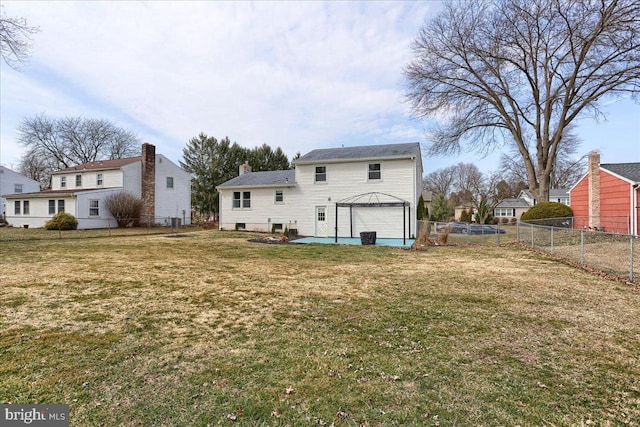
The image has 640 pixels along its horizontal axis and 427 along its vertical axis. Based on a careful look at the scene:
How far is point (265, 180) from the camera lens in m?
22.7

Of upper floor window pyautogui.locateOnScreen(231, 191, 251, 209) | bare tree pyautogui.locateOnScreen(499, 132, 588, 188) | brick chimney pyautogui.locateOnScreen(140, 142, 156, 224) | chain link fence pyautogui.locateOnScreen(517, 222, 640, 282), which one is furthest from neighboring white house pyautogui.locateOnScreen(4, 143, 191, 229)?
bare tree pyautogui.locateOnScreen(499, 132, 588, 188)

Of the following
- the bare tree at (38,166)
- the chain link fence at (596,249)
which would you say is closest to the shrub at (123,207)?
the bare tree at (38,166)

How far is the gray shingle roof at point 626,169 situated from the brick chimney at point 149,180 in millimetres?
33824

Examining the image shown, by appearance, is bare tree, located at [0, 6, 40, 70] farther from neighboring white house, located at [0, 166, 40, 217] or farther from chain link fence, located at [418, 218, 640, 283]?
neighboring white house, located at [0, 166, 40, 217]

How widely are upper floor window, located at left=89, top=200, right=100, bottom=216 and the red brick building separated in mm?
33163

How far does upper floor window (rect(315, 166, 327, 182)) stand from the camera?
65.7 ft

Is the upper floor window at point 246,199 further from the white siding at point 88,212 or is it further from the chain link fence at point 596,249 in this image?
the chain link fence at point 596,249

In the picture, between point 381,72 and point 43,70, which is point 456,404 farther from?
point 43,70

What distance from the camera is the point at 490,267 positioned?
9133 mm

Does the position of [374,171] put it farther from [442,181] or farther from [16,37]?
[442,181]

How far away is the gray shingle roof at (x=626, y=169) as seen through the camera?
1637cm

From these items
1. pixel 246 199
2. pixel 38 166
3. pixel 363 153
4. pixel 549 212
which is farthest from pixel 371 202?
pixel 38 166

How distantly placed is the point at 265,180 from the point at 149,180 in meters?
12.9

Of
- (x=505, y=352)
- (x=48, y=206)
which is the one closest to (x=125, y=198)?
(x=48, y=206)
